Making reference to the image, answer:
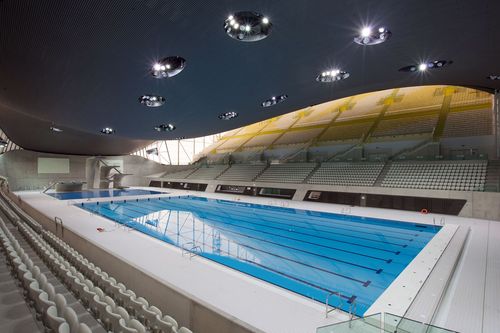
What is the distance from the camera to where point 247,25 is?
16.6 ft

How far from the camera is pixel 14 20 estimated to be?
14.6 feet

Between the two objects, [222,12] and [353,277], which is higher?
[222,12]

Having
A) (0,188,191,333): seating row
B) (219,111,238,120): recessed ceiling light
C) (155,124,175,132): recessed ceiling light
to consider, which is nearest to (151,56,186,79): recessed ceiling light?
(0,188,191,333): seating row

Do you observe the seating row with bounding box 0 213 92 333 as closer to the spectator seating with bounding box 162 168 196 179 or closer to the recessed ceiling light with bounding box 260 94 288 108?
the recessed ceiling light with bounding box 260 94 288 108

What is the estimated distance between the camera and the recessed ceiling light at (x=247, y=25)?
16.0 ft

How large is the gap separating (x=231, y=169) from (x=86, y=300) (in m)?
20.1

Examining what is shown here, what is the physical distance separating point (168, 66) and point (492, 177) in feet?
42.6

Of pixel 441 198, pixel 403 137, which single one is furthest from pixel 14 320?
pixel 403 137

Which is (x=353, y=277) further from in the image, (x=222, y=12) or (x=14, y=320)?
(x=222, y=12)

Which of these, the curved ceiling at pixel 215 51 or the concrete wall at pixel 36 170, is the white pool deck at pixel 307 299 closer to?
the curved ceiling at pixel 215 51

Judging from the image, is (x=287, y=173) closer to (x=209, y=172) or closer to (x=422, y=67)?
(x=209, y=172)

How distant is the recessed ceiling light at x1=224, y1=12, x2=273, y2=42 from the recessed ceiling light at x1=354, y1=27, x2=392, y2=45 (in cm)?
214

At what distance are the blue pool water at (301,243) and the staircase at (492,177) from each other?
378 centimetres

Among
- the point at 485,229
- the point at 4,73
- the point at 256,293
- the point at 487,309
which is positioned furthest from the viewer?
the point at 485,229
